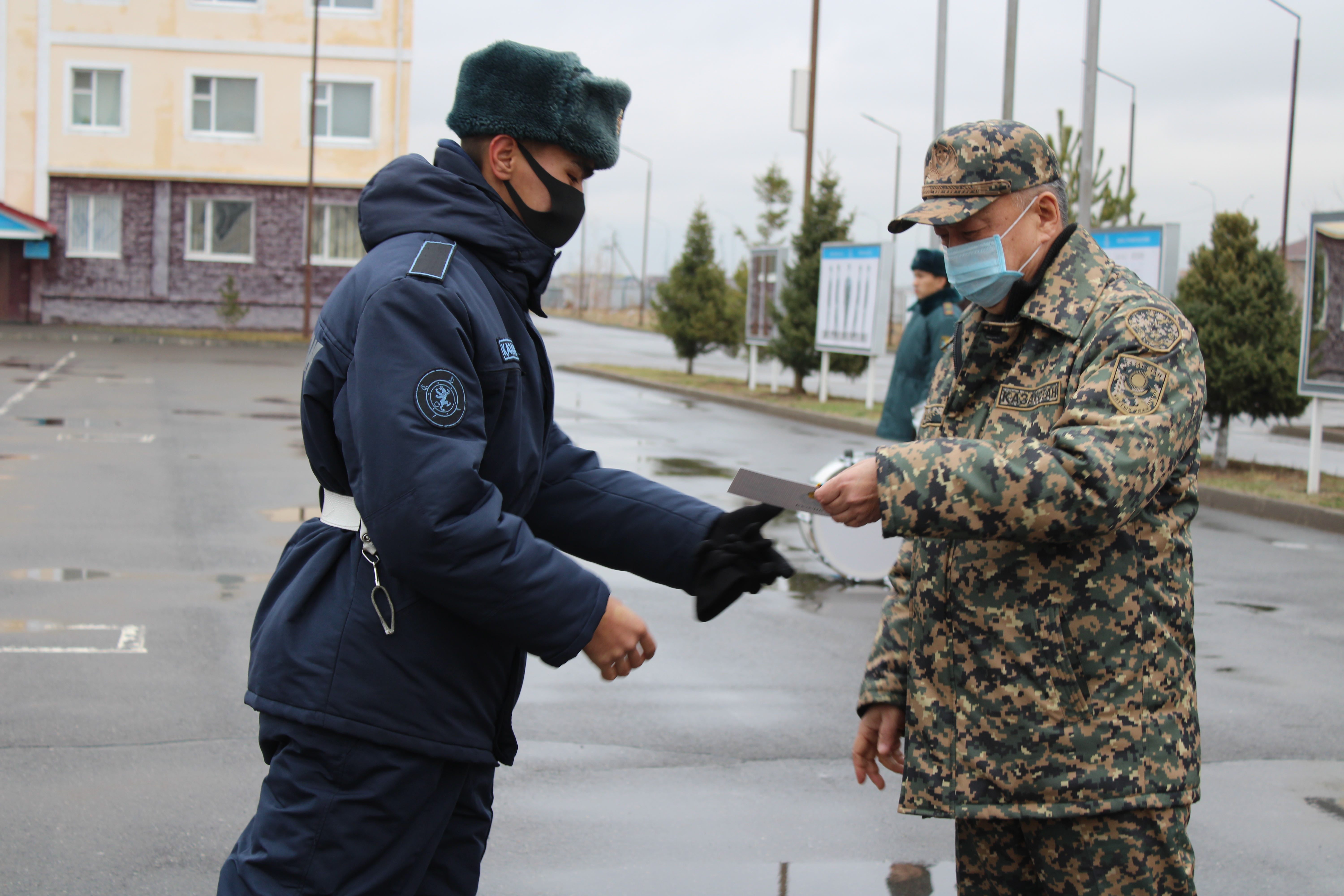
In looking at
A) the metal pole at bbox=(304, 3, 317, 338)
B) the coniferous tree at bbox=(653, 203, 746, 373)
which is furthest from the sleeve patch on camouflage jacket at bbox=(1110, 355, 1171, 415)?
the metal pole at bbox=(304, 3, 317, 338)

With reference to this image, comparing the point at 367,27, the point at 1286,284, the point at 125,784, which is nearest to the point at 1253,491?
the point at 1286,284

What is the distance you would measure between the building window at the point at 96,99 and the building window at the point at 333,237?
5.96 meters

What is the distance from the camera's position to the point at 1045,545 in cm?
224

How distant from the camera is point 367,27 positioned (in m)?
36.3

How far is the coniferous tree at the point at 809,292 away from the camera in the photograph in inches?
930

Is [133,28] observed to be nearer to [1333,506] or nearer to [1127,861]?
[1333,506]

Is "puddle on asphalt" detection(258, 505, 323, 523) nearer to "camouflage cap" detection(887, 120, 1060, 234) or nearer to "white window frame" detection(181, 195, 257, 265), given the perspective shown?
"camouflage cap" detection(887, 120, 1060, 234)

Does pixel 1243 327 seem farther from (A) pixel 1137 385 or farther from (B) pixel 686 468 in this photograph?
(A) pixel 1137 385

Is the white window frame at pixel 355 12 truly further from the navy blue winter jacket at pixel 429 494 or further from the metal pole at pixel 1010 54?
the navy blue winter jacket at pixel 429 494

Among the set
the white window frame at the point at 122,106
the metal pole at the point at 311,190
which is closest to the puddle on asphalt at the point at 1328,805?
the metal pole at the point at 311,190

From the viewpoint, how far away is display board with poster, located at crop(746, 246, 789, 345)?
2486 cm

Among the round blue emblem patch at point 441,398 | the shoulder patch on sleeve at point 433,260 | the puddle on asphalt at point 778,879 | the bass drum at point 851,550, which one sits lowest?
the puddle on asphalt at point 778,879

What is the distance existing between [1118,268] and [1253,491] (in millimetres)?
11017

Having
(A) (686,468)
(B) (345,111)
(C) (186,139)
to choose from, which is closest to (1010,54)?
(A) (686,468)
